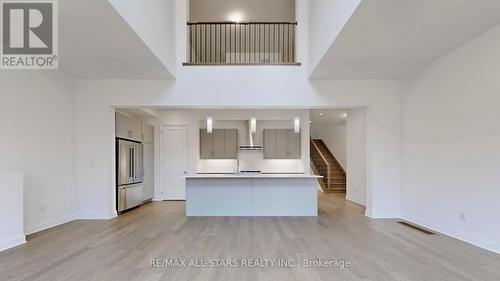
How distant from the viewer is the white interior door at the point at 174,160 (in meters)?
8.51

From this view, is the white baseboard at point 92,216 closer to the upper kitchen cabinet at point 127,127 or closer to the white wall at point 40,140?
the white wall at point 40,140

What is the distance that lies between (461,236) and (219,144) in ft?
19.5

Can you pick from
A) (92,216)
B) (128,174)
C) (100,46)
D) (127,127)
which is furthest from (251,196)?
(100,46)

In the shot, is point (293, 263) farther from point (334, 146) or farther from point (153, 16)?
point (334, 146)

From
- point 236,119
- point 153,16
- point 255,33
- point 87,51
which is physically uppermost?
point 255,33

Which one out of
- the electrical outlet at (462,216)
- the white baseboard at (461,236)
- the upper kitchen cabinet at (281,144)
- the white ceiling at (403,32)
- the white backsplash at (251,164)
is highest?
the white ceiling at (403,32)

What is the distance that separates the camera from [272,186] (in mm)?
6199

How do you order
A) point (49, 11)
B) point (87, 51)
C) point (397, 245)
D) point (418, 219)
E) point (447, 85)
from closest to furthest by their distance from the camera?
point (49, 11) < point (397, 245) < point (87, 51) < point (447, 85) < point (418, 219)

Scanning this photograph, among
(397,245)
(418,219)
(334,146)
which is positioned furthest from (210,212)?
(334,146)

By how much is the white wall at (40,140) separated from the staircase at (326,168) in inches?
321

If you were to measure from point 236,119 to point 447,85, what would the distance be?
531 cm

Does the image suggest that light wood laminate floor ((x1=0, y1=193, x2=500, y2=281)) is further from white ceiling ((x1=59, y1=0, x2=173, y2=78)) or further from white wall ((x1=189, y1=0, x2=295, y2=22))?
white wall ((x1=189, y1=0, x2=295, y2=22))

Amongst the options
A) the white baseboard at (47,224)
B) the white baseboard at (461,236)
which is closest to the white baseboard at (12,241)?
the white baseboard at (47,224)

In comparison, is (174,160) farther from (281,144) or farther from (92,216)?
(281,144)
